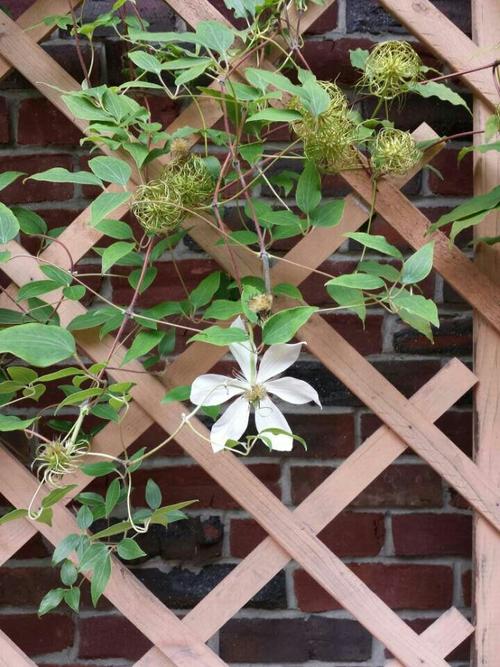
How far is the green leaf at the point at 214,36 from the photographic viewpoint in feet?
2.53

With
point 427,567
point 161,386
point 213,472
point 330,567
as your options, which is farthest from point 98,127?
point 427,567

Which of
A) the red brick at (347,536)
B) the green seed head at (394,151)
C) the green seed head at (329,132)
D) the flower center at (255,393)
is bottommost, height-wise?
the red brick at (347,536)

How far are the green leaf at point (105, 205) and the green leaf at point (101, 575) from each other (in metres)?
0.37

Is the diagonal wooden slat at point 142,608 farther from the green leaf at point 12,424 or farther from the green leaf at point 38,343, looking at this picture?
the green leaf at point 38,343

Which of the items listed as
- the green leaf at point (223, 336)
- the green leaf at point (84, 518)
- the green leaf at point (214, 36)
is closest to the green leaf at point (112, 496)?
the green leaf at point (84, 518)

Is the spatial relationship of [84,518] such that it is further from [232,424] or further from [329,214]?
[329,214]

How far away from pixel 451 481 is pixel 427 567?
268 millimetres

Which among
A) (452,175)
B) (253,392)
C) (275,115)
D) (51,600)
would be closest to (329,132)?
(275,115)

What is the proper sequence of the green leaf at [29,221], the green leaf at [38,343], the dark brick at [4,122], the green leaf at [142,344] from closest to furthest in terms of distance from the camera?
the green leaf at [38,343] → the green leaf at [142,344] → the green leaf at [29,221] → the dark brick at [4,122]

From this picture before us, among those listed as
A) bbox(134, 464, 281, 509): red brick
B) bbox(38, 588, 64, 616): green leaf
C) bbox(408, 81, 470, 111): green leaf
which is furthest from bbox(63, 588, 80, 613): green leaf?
bbox(408, 81, 470, 111): green leaf

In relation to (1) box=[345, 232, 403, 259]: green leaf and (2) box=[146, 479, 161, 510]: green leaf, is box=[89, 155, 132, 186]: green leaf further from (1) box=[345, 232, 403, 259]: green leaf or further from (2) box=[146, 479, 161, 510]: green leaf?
(2) box=[146, 479, 161, 510]: green leaf

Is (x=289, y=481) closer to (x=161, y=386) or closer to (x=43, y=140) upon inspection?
(x=161, y=386)

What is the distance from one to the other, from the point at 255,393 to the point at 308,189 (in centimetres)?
22

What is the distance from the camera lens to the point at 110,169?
771 millimetres
